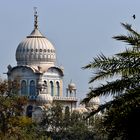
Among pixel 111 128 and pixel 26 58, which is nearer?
pixel 111 128

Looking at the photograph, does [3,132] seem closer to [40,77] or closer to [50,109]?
[50,109]

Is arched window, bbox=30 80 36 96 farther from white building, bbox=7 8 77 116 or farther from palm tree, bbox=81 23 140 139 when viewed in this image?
palm tree, bbox=81 23 140 139

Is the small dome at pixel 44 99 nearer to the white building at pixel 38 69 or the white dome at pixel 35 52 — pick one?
the white building at pixel 38 69

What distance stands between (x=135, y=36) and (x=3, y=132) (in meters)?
37.1

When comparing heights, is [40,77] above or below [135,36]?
above

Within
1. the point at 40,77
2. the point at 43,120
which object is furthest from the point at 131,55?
the point at 40,77

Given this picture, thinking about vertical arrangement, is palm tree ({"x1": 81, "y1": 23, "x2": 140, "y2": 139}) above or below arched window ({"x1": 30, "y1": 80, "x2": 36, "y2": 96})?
below

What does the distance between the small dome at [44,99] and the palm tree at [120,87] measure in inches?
3565

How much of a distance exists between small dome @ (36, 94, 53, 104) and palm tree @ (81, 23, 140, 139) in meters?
90.5

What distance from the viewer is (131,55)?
1989 centimetres

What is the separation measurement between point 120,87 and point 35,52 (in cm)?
9842

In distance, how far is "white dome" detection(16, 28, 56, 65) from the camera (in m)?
118

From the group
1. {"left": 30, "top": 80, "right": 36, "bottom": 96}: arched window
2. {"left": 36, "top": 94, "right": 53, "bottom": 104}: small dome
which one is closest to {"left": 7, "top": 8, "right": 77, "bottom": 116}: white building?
{"left": 30, "top": 80, "right": 36, "bottom": 96}: arched window

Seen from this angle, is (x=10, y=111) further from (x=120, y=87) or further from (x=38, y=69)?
(x=38, y=69)
